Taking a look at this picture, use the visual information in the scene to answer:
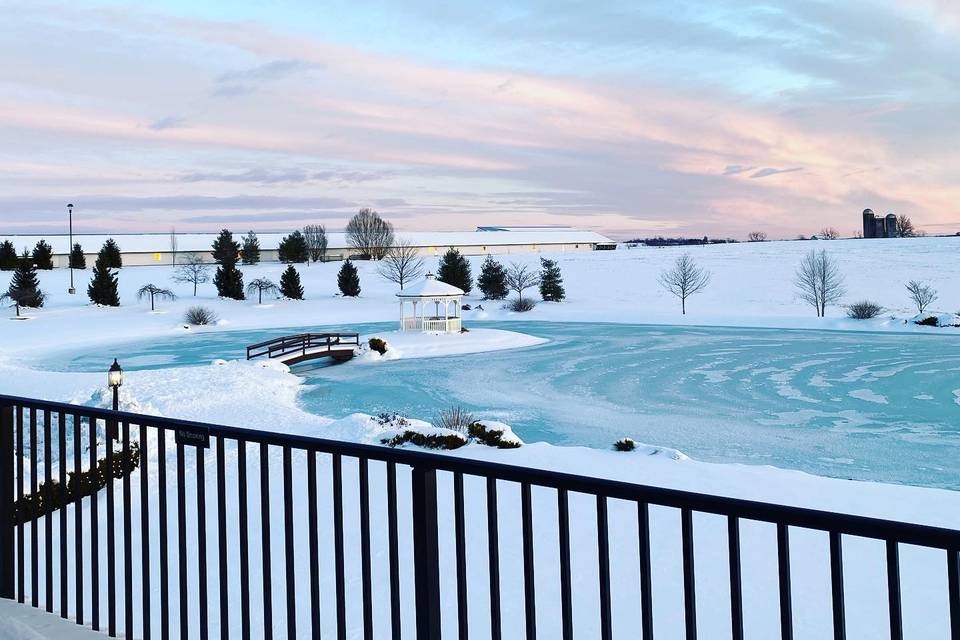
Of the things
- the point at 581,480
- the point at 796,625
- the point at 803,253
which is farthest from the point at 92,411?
the point at 803,253

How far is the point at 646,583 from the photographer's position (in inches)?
91.2

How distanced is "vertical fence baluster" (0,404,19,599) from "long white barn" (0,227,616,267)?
78.2 metres

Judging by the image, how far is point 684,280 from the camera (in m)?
56.6

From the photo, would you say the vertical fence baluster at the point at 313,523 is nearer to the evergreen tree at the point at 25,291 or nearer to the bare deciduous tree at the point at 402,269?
the evergreen tree at the point at 25,291

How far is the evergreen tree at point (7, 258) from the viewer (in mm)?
62062

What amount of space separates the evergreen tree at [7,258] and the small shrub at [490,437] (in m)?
59.1

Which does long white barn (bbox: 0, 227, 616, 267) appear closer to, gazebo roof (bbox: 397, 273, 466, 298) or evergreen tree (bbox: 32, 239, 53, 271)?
evergreen tree (bbox: 32, 239, 53, 271)

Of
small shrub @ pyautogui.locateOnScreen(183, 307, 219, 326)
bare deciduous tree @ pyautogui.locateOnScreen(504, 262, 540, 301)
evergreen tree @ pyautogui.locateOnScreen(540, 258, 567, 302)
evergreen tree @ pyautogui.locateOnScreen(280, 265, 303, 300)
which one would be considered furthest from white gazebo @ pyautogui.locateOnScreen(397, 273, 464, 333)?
evergreen tree @ pyautogui.locateOnScreen(280, 265, 303, 300)

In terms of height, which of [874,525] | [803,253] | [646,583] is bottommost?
[646,583]

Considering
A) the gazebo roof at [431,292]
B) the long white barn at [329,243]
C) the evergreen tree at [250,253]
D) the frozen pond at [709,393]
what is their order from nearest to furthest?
the frozen pond at [709,393] → the gazebo roof at [431,292] → the evergreen tree at [250,253] → the long white barn at [329,243]

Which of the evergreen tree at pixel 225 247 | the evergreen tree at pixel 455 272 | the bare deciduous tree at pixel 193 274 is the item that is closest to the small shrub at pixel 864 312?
the evergreen tree at pixel 455 272

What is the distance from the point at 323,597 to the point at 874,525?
6.54 metres

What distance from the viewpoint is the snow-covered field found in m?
6.95

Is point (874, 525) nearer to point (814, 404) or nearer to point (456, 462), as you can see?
point (456, 462)
